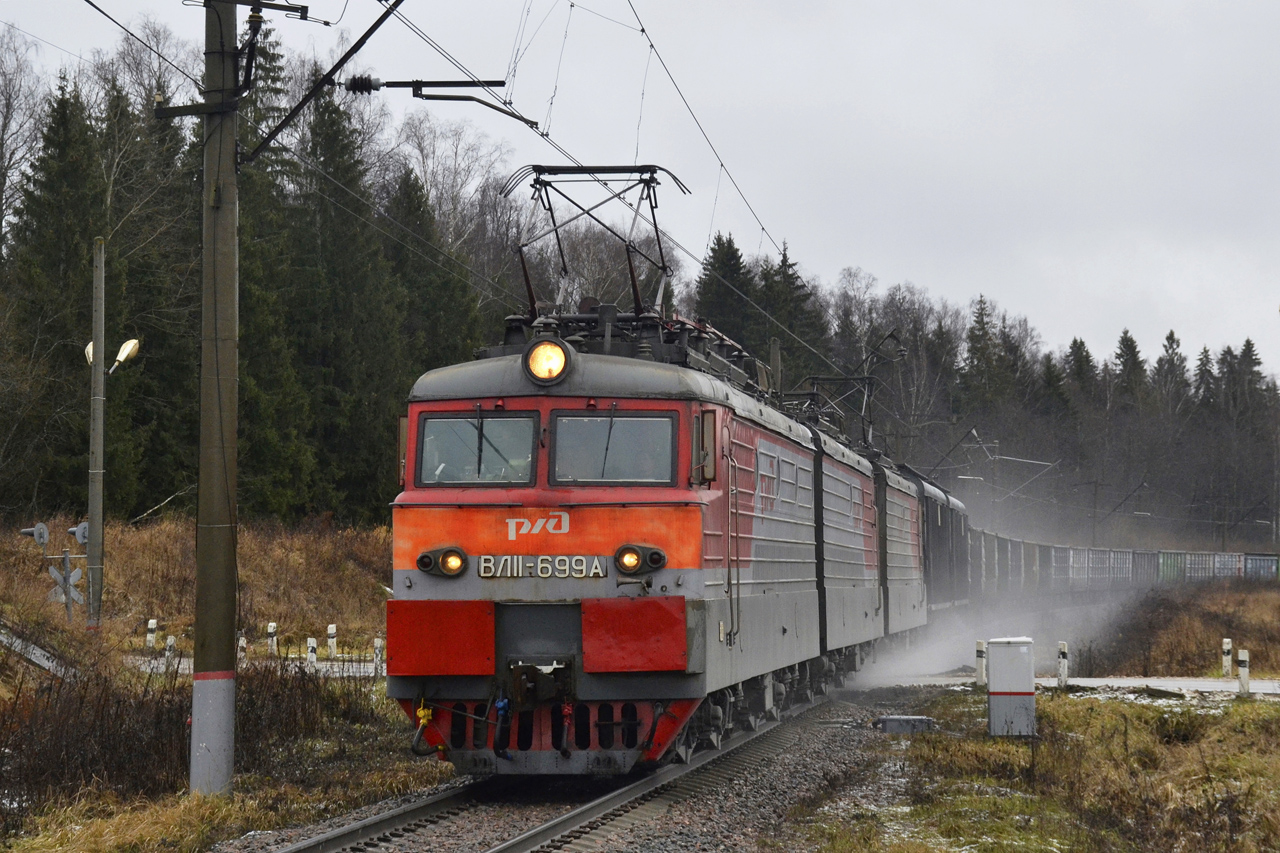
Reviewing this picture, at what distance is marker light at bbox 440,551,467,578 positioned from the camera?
33.9ft

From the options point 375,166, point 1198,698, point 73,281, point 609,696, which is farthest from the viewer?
point 375,166

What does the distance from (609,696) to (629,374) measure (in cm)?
242

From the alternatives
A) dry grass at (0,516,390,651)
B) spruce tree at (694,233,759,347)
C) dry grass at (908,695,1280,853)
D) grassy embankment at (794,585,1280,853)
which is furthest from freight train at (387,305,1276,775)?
spruce tree at (694,233,759,347)

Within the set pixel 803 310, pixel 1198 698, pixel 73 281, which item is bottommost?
pixel 1198 698

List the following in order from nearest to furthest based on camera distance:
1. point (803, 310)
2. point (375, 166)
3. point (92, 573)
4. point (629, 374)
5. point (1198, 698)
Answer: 1. point (629, 374)
2. point (1198, 698)
3. point (92, 573)
4. point (375, 166)
5. point (803, 310)

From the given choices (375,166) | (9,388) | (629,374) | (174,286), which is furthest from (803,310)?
(629,374)

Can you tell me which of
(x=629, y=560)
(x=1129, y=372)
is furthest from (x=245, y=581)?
(x=1129, y=372)

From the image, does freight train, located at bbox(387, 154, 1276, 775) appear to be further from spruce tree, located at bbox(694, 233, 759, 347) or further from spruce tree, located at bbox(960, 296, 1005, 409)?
spruce tree, located at bbox(960, 296, 1005, 409)

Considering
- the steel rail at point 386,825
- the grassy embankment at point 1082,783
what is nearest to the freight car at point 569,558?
the steel rail at point 386,825

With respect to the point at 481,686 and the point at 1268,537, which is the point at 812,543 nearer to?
the point at 481,686

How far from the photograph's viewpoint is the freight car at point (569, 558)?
1010cm

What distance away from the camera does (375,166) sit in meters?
52.9

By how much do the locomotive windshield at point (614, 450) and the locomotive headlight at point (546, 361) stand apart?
12.6 inches

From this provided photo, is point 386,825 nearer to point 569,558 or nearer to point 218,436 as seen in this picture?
point 569,558
